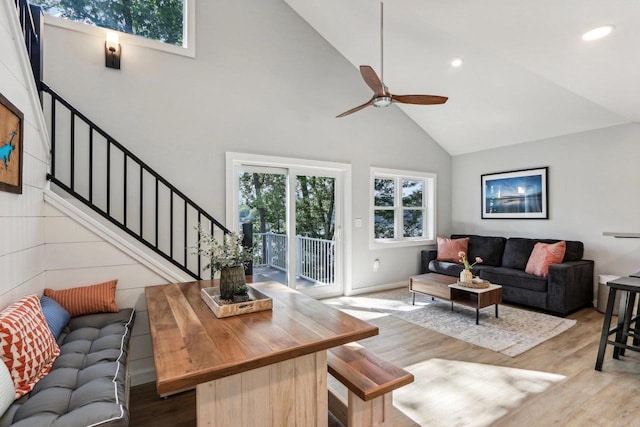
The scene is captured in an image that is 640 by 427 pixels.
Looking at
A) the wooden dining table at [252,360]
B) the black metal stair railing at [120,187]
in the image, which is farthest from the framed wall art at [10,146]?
the wooden dining table at [252,360]

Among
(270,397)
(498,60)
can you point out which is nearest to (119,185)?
(270,397)

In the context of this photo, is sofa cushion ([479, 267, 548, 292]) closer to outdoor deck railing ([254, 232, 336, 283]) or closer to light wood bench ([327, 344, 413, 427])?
outdoor deck railing ([254, 232, 336, 283])

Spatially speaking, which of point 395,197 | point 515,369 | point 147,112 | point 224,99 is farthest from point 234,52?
point 515,369

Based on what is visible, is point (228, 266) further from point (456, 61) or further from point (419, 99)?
point (456, 61)

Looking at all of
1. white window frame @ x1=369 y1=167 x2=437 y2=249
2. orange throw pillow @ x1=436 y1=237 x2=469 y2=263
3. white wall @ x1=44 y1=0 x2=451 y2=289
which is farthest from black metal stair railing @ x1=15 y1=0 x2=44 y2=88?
orange throw pillow @ x1=436 y1=237 x2=469 y2=263

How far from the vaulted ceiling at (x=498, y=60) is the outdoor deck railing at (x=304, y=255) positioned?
2159 mm

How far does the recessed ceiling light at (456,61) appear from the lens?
13.3ft

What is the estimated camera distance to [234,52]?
3.84 metres

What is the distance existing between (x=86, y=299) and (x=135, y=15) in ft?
10.0

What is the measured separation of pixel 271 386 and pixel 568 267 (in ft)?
13.6

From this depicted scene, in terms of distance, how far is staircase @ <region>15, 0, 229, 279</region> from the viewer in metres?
2.85

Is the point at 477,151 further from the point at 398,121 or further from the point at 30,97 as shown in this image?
the point at 30,97

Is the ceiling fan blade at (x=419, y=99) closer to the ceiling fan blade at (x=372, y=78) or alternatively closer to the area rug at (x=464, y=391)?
the ceiling fan blade at (x=372, y=78)

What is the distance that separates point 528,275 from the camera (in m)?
4.21
